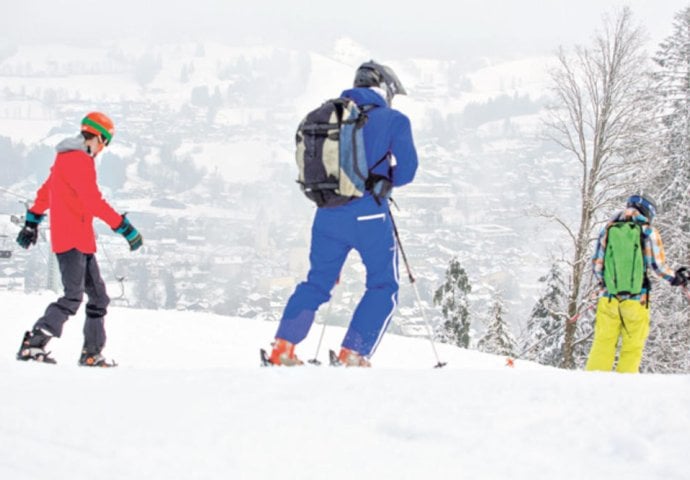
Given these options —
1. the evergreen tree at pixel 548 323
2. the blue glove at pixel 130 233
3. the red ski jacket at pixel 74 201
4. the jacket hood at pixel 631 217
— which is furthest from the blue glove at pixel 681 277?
the evergreen tree at pixel 548 323

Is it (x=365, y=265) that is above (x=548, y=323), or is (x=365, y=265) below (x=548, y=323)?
above

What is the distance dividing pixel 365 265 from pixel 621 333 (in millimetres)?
3232

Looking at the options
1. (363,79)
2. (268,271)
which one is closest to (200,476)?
(363,79)

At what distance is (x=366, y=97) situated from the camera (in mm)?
4605

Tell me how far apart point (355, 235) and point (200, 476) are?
7.85 feet

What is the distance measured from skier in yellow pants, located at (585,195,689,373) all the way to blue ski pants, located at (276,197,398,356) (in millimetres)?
2867

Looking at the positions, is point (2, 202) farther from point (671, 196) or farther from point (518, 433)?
point (518, 433)

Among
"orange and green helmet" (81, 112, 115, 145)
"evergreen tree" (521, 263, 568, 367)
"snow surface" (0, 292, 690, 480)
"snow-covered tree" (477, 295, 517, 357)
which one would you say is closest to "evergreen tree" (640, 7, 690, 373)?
"evergreen tree" (521, 263, 568, 367)

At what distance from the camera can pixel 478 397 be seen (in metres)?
3.13

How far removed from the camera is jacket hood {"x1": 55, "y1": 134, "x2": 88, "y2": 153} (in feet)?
16.6

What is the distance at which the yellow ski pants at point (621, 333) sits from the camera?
21.1 ft

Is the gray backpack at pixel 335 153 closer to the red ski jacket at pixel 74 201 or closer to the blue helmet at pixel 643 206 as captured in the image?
the red ski jacket at pixel 74 201

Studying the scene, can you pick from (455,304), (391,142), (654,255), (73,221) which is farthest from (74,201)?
(455,304)

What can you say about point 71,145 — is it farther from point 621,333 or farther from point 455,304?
point 455,304
